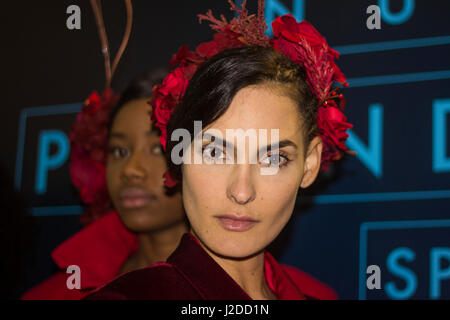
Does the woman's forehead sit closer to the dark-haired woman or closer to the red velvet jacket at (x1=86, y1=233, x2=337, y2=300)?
the red velvet jacket at (x1=86, y1=233, x2=337, y2=300)

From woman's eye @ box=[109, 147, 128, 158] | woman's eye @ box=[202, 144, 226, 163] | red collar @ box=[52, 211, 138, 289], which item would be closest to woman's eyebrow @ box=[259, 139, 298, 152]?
woman's eye @ box=[202, 144, 226, 163]

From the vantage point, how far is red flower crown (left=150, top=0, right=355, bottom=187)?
5.83 feet

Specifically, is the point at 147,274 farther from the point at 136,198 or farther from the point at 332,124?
the point at 136,198

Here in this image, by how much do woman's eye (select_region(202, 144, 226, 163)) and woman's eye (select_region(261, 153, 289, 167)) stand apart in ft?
0.36

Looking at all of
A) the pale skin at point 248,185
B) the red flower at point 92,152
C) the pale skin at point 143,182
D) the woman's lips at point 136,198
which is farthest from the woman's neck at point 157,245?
the pale skin at point 248,185

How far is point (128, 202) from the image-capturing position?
242 centimetres

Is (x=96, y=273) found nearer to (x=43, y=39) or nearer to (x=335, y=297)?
(x=335, y=297)

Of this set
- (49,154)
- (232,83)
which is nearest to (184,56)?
(232,83)

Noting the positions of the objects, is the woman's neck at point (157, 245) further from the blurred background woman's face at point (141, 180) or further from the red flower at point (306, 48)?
the red flower at point (306, 48)

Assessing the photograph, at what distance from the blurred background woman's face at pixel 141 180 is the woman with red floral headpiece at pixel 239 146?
59cm

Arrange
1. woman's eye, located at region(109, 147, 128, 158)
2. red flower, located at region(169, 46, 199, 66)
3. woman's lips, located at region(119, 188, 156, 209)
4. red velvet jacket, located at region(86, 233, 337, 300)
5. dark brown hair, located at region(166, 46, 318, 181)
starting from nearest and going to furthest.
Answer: red velvet jacket, located at region(86, 233, 337, 300) < dark brown hair, located at region(166, 46, 318, 181) < red flower, located at region(169, 46, 199, 66) < woman's lips, located at region(119, 188, 156, 209) < woman's eye, located at region(109, 147, 128, 158)
